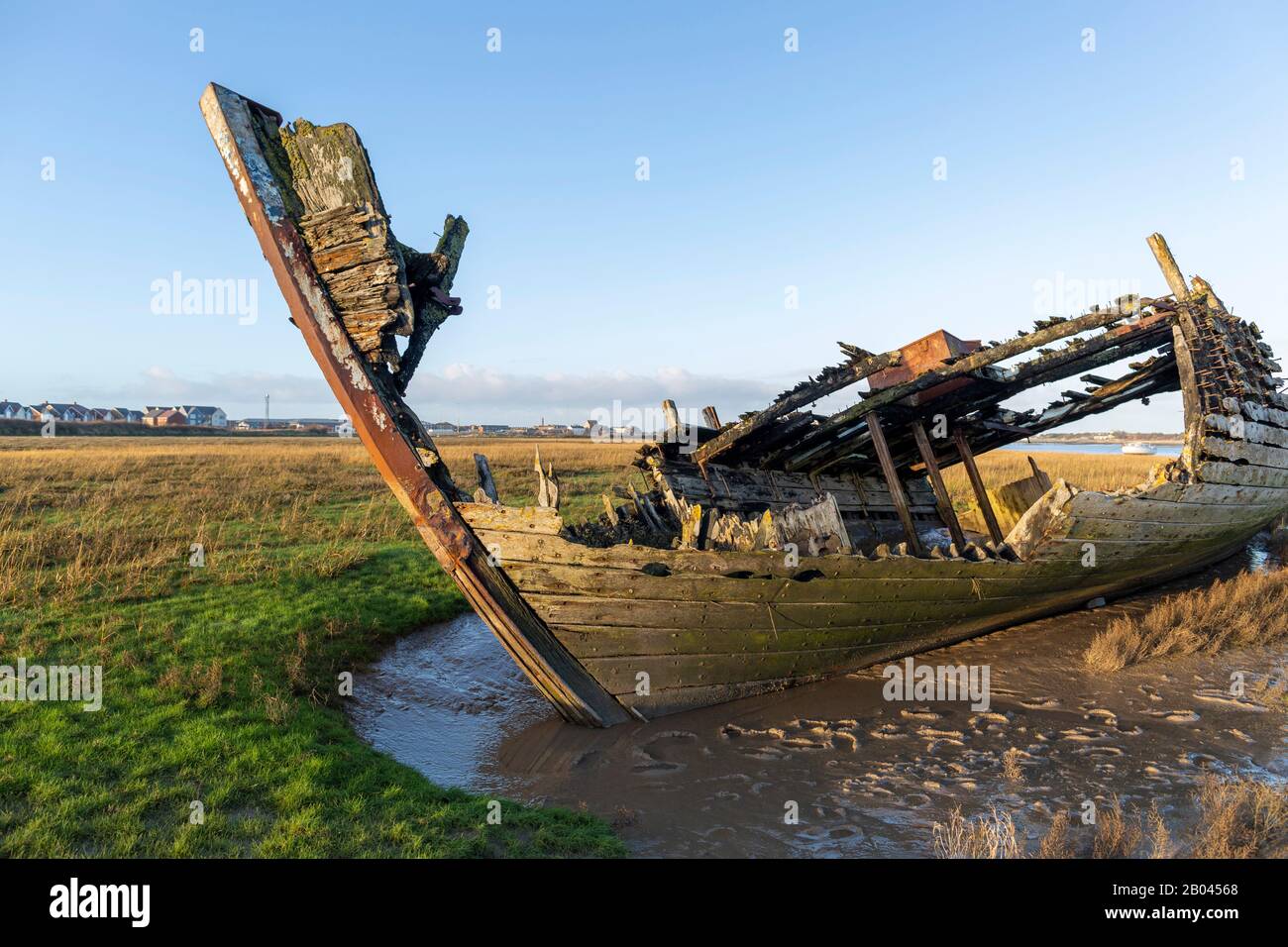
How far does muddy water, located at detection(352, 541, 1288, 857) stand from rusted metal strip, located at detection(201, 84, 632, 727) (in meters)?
1.50

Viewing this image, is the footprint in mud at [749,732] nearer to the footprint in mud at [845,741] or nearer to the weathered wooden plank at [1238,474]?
the footprint in mud at [845,741]

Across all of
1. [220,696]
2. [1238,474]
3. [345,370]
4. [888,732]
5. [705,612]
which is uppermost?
[345,370]

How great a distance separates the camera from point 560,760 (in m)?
6.22

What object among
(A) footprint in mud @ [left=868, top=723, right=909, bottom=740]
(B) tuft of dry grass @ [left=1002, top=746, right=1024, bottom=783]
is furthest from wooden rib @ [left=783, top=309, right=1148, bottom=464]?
(B) tuft of dry grass @ [left=1002, top=746, right=1024, bottom=783]

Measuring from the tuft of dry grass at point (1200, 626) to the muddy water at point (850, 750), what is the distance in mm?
260

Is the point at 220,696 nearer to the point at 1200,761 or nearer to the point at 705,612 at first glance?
the point at 705,612

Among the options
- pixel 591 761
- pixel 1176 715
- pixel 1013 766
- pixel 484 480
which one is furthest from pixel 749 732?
pixel 1176 715

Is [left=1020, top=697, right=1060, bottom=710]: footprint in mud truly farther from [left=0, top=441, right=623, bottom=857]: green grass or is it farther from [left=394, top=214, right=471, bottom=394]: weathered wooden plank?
[left=394, top=214, right=471, bottom=394]: weathered wooden plank

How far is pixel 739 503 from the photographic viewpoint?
1072cm

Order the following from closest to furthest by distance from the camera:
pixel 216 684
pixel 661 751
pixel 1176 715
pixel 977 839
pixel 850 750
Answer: pixel 977 839, pixel 850 750, pixel 661 751, pixel 1176 715, pixel 216 684

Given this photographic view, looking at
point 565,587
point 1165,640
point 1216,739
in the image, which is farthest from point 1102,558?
point 565,587

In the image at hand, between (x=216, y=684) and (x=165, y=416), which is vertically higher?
(x=165, y=416)

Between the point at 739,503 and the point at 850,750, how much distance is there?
5.03 m
